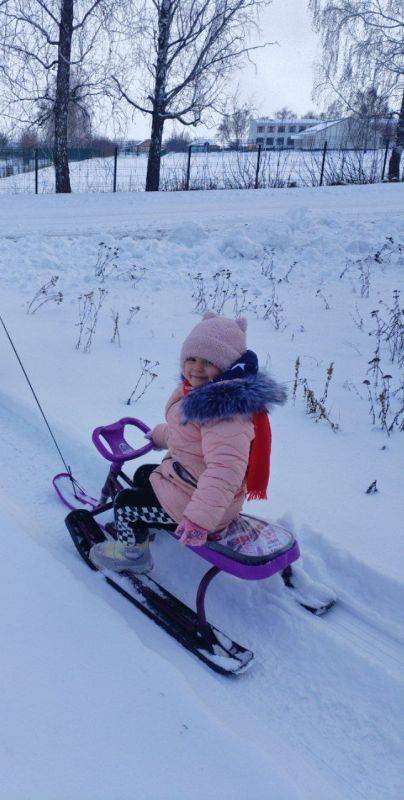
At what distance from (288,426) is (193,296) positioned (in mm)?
3188

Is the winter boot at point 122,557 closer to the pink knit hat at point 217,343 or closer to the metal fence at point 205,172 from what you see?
the pink knit hat at point 217,343

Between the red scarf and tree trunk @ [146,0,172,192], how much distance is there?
1774cm

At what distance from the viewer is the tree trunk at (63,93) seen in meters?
16.1

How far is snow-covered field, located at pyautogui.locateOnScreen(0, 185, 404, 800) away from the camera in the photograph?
2059 mm

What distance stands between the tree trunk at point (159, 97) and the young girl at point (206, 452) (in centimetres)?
1741

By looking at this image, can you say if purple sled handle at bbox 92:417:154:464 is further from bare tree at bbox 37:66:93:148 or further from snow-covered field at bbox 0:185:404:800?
bare tree at bbox 37:66:93:148

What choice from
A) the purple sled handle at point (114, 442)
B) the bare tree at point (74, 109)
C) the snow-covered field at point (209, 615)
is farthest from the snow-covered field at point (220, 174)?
the purple sled handle at point (114, 442)

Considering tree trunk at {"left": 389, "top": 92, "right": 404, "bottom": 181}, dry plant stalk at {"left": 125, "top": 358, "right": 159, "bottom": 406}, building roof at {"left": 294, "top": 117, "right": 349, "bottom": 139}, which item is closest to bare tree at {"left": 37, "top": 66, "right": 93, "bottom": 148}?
building roof at {"left": 294, "top": 117, "right": 349, "bottom": 139}

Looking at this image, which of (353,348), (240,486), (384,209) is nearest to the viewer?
(240,486)

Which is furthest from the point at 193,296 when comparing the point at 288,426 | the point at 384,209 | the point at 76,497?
the point at 384,209

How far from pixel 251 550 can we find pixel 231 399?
0.64 meters

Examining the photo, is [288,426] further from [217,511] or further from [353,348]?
[217,511]

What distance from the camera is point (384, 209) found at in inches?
538

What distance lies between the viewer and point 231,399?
2.51 meters
